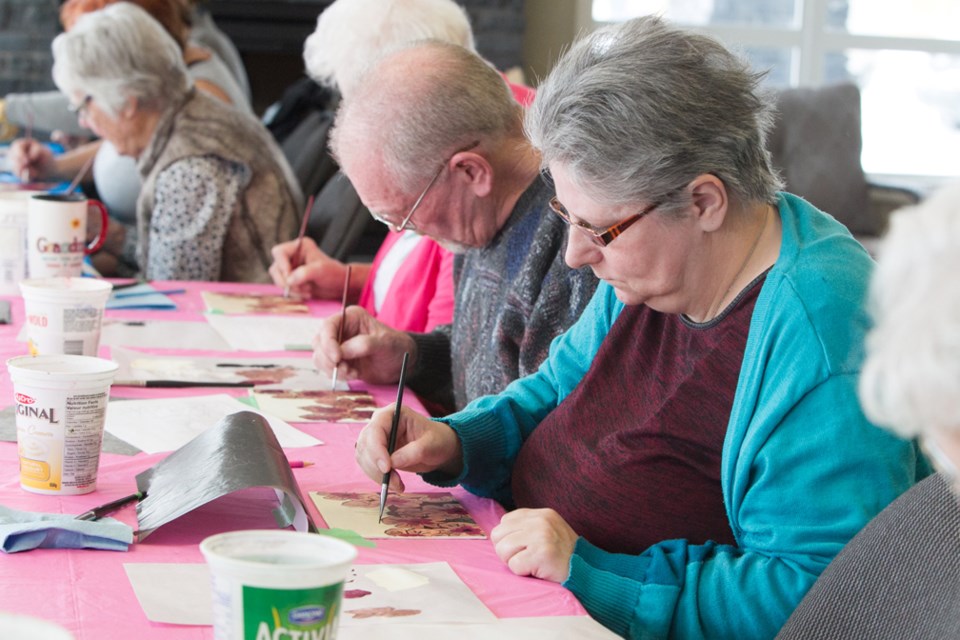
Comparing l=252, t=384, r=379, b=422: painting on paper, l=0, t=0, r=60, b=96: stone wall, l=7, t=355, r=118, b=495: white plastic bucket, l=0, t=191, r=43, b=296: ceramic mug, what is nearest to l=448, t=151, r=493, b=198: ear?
l=252, t=384, r=379, b=422: painting on paper

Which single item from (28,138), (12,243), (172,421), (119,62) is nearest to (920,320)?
(172,421)

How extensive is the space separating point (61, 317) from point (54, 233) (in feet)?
2.07

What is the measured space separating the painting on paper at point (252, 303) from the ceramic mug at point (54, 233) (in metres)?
0.30

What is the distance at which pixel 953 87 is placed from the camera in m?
7.01

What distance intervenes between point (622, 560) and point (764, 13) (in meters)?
6.26

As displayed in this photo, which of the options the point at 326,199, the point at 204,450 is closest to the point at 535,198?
the point at 204,450

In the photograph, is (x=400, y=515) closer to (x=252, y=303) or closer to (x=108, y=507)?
(x=108, y=507)

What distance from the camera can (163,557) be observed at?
1.06 meters

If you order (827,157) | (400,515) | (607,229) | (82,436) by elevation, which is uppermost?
(607,229)

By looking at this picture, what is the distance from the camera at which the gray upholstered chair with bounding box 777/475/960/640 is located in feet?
3.07

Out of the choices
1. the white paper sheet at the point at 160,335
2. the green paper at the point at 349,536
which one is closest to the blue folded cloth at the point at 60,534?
the green paper at the point at 349,536

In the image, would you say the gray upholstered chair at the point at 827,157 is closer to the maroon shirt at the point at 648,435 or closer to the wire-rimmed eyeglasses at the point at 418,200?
the wire-rimmed eyeglasses at the point at 418,200

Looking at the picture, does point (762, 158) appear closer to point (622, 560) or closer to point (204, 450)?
point (622, 560)

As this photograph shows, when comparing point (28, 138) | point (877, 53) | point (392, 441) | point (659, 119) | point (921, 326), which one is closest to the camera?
point (921, 326)
